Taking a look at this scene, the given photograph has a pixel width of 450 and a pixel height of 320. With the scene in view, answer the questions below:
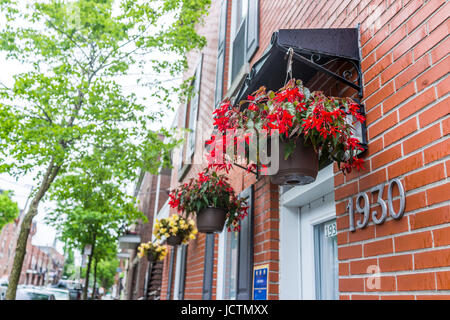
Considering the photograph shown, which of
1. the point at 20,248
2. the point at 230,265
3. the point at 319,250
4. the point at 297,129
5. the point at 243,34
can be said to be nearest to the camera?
A: the point at 297,129

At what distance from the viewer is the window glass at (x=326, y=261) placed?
3125 millimetres

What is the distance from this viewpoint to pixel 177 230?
677 centimetres

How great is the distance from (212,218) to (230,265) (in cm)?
130

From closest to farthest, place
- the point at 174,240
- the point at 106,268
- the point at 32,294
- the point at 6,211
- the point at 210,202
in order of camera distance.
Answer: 1. the point at 210,202
2. the point at 174,240
3. the point at 32,294
4. the point at 6,211
5. the point at 106,268

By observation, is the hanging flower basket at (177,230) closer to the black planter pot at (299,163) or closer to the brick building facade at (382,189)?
the brick building facade at (382,189)

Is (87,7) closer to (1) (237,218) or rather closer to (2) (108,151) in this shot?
(2) (108,151)

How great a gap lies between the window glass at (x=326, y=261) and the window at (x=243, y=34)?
265 centimetres

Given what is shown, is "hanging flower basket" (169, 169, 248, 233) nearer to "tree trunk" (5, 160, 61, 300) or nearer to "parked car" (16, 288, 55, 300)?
"tree trunk" (5, 160, 61, 300)

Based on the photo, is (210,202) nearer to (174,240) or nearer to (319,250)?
(319,250)

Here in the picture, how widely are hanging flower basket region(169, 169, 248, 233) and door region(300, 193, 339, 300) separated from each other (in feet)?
2.82

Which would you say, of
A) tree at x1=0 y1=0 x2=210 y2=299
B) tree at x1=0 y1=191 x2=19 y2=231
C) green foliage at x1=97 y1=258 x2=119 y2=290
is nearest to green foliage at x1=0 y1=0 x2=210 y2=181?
tree at x1=0 y1=0 x2=210 y2=299

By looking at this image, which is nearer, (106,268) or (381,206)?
(381,206)

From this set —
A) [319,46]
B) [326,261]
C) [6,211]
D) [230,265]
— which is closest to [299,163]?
[319,46]

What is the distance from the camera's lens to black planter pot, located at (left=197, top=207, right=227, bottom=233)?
13.9 feet
